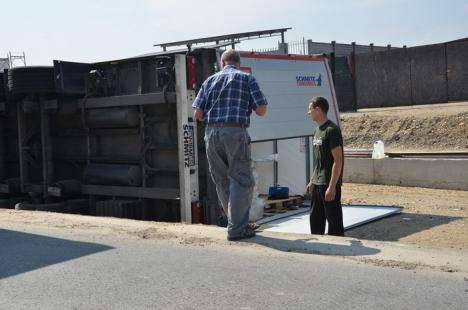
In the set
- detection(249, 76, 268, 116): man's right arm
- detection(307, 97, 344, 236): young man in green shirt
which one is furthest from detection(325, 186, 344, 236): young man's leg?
detection(249, 76, 268, 116): man's right arm

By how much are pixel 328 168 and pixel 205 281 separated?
2543 mm

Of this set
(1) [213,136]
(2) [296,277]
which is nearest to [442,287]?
(2) [296,277]

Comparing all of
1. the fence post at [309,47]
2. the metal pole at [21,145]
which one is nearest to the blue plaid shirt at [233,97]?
the metal pole at [21,145]

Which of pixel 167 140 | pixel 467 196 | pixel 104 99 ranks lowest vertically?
pixel 467 196

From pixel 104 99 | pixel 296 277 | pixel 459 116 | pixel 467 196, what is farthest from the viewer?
pixel 459 116

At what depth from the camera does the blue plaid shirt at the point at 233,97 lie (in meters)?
6.31

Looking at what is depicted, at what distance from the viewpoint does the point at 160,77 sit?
8.73m

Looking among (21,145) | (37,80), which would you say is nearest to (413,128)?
(21,145)

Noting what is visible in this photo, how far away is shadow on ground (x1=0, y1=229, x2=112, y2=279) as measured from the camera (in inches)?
226

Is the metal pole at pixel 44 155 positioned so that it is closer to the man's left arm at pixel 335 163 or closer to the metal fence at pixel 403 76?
the man's left arm at pixel 335 163

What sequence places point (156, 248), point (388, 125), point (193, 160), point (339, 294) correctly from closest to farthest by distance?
point (339, 294) < point (156, 248) < point (193, 160) < point (388, 125)

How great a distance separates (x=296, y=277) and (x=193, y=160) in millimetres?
3779

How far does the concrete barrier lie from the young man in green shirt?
7.19 metres

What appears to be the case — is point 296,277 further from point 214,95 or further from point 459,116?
point 459,116
